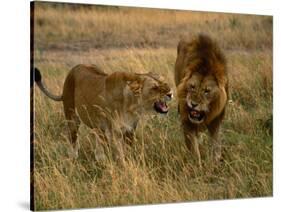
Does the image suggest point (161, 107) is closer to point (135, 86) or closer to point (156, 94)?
point (156, 94)

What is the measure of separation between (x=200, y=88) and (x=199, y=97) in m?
0.09

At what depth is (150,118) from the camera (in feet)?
24.1

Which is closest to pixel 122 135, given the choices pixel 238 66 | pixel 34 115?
pixel 34 115

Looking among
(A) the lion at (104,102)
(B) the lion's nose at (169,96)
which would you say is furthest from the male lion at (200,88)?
(A) the lion at (104,102)

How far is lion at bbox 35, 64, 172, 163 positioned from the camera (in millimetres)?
7184

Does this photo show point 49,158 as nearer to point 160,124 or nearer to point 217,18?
point 160,124

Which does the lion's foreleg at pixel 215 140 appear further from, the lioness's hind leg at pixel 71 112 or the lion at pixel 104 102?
the lioness's hind leg at pixel 71 112

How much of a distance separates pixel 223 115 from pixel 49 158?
1.78 meters

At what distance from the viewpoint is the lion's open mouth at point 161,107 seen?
7320 millimetres

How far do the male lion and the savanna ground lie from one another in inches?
3.3

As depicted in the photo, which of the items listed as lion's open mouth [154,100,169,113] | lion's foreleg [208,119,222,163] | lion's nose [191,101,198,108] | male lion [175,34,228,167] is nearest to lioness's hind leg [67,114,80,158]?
lion's open mouth [154,100,169,113]

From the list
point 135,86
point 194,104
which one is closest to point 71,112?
point 135,86

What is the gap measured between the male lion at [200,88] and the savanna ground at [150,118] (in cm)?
8

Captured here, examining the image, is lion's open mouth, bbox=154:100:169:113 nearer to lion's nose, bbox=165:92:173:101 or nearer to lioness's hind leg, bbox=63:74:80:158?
lion's nose, bbox=165:92:173:101
